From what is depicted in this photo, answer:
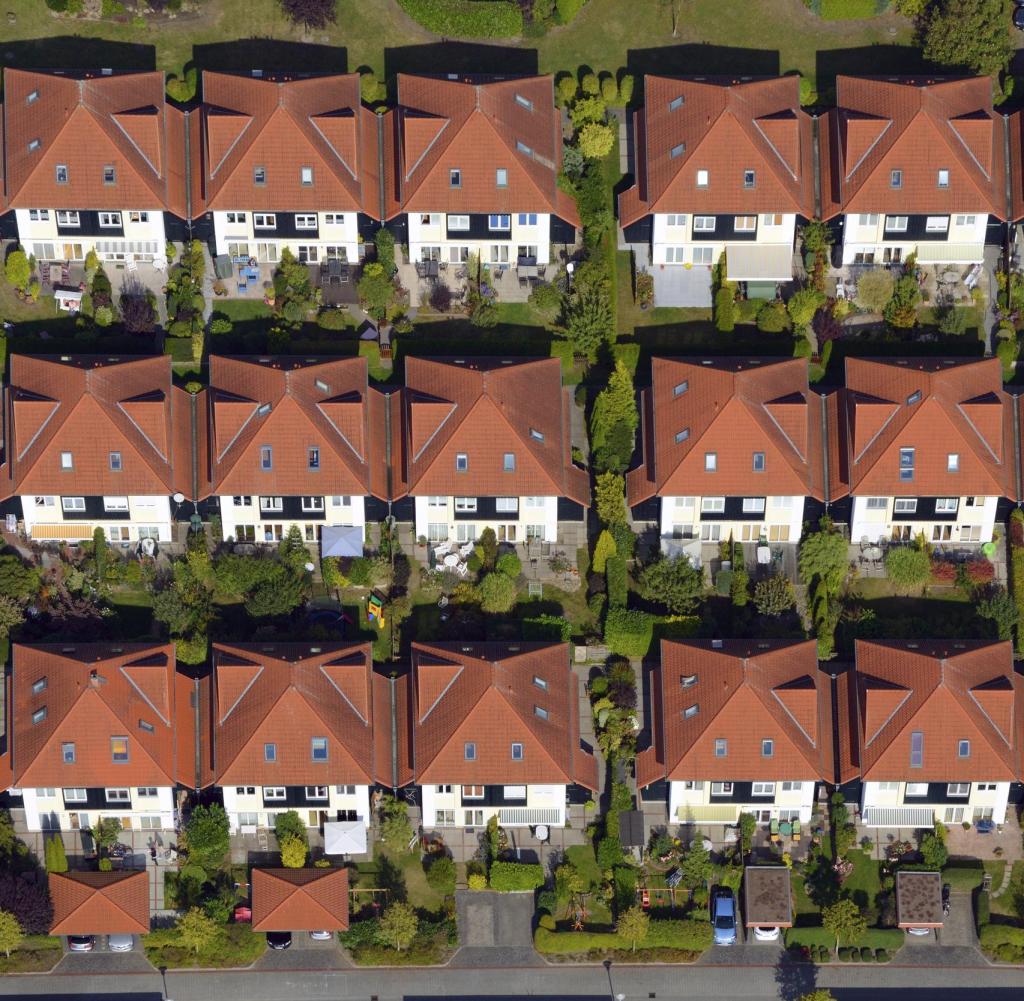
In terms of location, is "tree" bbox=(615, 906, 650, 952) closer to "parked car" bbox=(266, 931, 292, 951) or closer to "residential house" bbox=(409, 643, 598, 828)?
"residential house" bbox=(409, 643, 598, 828)

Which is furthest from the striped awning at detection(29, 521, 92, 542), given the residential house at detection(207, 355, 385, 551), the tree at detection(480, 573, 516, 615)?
the tree at detection(480, 573, 516, 615)

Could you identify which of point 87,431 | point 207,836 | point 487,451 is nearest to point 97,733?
point 207,836

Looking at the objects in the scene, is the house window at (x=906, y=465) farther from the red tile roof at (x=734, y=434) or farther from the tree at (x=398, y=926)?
the tree at (x=398, y=926)

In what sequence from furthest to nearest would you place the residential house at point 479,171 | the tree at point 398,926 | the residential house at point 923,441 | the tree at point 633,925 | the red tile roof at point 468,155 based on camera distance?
the residential house at point 479,171, the red tile roof at point 468,155, the residential house at point 923,441, the tree at point 398,926, the tree at point 633,925

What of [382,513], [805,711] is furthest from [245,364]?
[805,711]

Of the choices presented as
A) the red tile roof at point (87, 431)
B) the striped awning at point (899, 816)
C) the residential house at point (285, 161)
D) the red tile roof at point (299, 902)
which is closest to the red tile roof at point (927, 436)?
the striped awning at point (899, 816)

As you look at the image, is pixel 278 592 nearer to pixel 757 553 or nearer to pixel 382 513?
pixel 382 513
